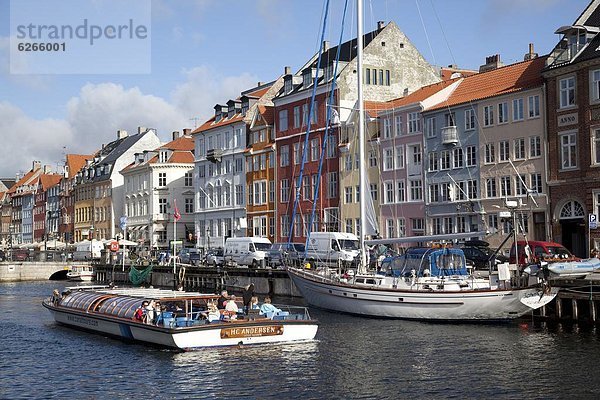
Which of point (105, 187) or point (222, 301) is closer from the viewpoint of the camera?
point (222, 301)

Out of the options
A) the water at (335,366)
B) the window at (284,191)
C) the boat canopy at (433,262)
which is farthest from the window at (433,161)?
the water at (335,366)

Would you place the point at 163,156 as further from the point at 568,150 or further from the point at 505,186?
the point at 568,150

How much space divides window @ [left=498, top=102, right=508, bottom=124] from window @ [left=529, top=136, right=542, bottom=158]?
9.60 ft

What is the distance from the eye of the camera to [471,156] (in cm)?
6391

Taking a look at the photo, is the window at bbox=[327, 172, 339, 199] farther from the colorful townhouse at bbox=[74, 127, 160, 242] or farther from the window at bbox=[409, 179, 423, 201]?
the colorful townhouse at bbox=[74, 127, 160, 242]

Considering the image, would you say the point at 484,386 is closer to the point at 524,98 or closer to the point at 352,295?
the point at 352,295

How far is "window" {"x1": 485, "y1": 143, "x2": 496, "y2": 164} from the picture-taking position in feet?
203

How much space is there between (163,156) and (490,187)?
61.4 meters

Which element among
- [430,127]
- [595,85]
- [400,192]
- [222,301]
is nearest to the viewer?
[222,301]

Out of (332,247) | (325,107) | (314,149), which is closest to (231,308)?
(332,247)

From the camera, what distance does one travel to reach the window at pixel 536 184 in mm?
58094

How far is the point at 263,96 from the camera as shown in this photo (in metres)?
96.0

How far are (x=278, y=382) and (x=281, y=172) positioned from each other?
60.0 metres

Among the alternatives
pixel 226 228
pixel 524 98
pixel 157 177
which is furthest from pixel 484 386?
pixel 157 177
